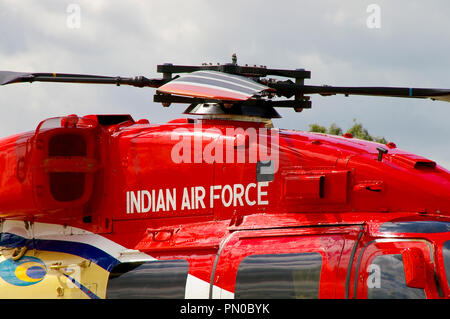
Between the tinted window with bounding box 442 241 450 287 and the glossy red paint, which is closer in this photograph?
the tinted window with bounding box 442 241 450 287

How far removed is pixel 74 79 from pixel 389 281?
423 centimetres

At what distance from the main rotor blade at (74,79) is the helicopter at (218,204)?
0.06ft

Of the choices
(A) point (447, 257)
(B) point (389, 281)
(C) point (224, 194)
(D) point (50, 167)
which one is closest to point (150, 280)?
(C) point (224, 194)

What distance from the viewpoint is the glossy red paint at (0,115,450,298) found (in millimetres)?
6520

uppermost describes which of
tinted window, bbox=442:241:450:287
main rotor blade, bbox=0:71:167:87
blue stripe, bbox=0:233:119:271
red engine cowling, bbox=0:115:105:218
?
main rotor blade, bbox=0:71:167:87

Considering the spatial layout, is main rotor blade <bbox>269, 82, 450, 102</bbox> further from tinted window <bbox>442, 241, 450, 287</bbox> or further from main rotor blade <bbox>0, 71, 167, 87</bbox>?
tinted window <bbox>442, 241, 450, 287</bbox>

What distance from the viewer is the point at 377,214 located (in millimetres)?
6719

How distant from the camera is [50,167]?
8.05 meters

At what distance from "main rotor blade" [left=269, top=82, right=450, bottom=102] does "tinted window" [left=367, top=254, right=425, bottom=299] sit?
7.11ft

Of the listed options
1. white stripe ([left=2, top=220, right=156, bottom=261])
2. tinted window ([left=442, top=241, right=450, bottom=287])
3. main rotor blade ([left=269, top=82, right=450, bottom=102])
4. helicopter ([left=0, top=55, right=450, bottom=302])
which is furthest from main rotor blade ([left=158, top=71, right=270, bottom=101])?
tinted window ([left=442, top=241, right=450, bottom=287])

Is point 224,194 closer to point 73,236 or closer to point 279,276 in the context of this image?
point 279,276

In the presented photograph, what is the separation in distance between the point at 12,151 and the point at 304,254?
3703 mm
